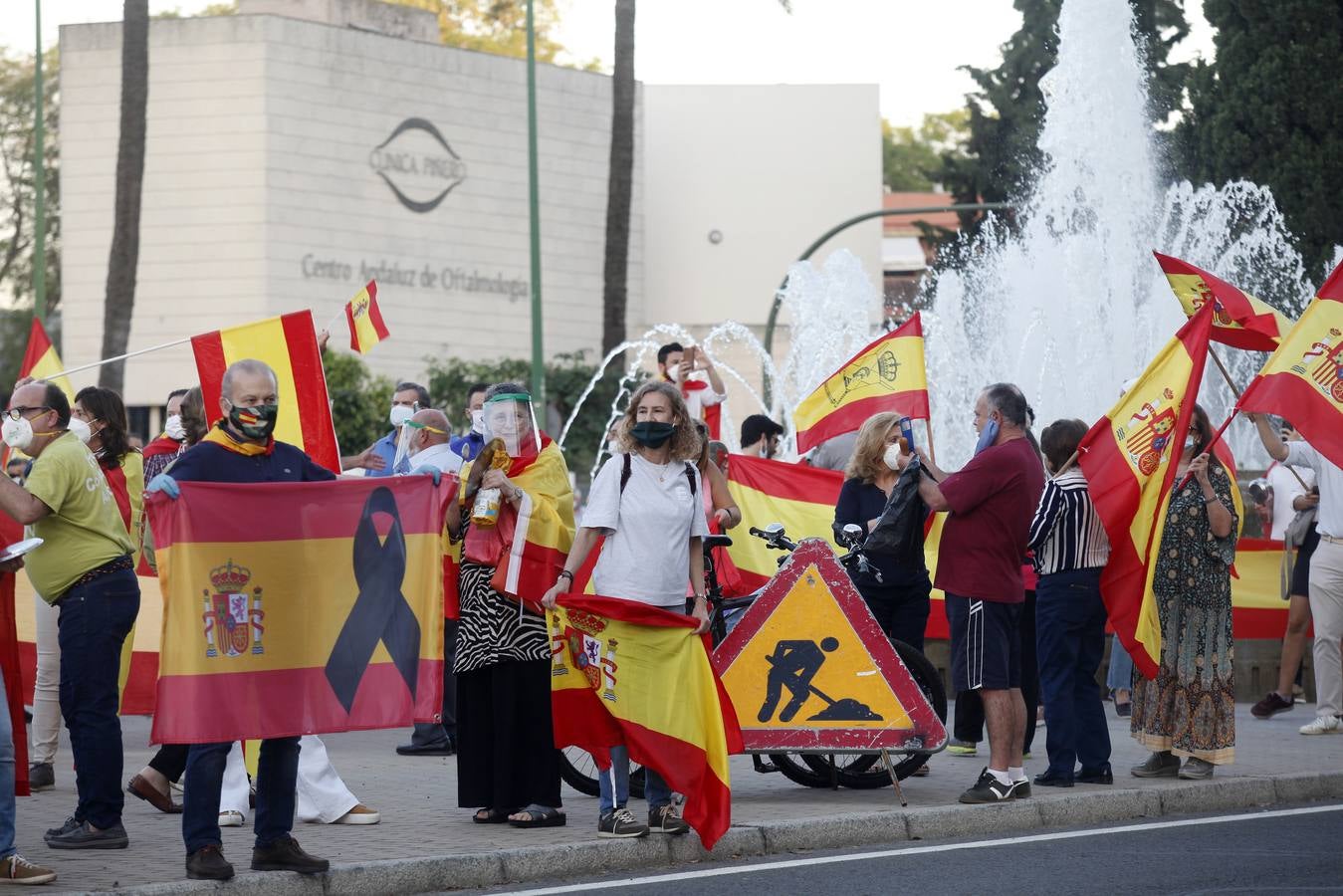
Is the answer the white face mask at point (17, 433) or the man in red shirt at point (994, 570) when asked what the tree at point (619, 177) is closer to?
the man in red shirt at point (994, 570)

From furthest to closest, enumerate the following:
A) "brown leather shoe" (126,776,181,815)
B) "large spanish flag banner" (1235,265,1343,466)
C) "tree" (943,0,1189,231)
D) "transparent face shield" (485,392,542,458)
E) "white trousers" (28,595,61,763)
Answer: "tree" (943,0,1189,231) < "white trousers" (28,595,61,763) < "large spanish flag banner" (1235,265,1343,466) < "brown leather shoe" (126,776,181,815) < "transparent face shield" (485,392,542,458)

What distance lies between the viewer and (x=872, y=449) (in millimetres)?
10758

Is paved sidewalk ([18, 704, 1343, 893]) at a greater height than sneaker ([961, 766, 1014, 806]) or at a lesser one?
lesser

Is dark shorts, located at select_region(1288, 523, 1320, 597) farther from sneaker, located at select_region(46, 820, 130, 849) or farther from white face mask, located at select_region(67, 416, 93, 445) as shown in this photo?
sneaker, located at select_region(46, 820, 130, 849)

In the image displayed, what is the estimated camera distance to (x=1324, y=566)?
12773 millimetres

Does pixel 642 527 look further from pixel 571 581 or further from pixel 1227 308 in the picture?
pixel 1227 308

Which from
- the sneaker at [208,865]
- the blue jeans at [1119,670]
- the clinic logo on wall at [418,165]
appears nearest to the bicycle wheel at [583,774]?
the sneaker at [208,865]

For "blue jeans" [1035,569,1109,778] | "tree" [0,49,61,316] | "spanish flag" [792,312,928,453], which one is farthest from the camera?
"tree" [0,49,61,316]

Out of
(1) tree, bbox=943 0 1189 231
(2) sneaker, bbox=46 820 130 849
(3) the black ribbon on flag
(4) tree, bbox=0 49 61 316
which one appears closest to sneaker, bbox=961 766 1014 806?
(3) the black ribbon on flag

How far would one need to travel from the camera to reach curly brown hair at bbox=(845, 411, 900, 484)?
416 inches

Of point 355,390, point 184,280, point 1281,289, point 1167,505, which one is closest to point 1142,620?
point 1167,505

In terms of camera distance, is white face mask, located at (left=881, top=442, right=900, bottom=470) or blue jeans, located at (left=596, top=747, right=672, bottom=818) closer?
blue jeans, located at (left=596, top=747, right=672, bottom=818)

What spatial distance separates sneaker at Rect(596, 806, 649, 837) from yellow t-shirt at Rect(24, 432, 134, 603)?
2384 mm

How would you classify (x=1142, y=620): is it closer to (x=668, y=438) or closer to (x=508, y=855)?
(x=668, y=438)
